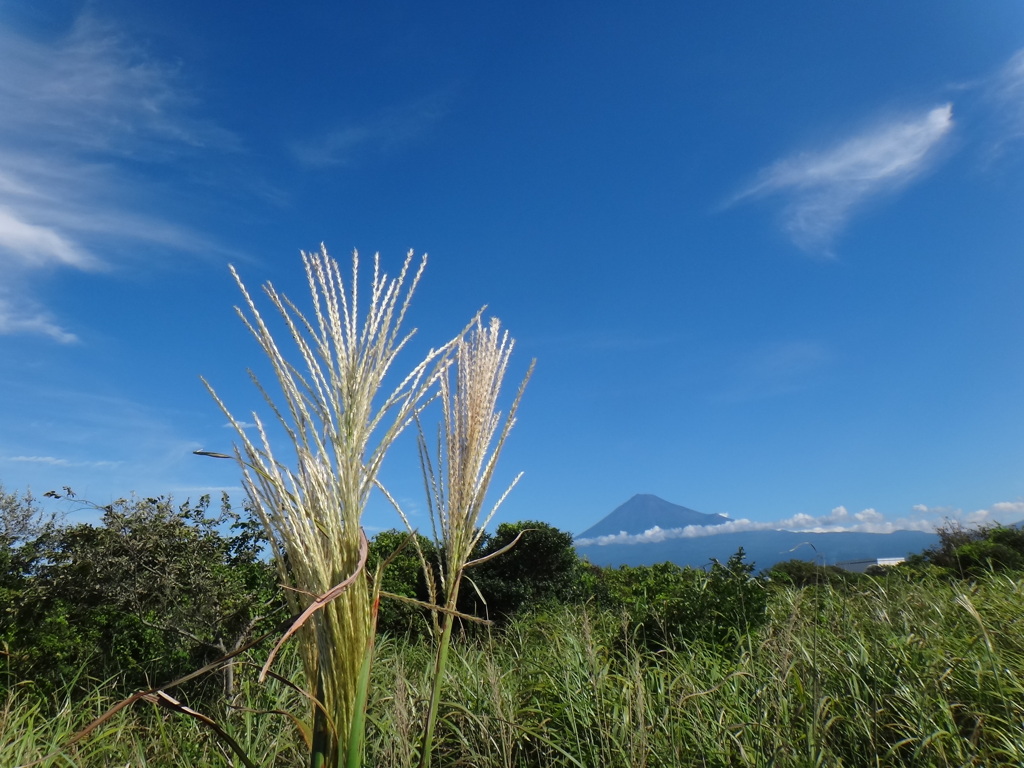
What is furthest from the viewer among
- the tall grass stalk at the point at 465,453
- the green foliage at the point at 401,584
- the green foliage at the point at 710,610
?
the green foliage at the point at 401,584

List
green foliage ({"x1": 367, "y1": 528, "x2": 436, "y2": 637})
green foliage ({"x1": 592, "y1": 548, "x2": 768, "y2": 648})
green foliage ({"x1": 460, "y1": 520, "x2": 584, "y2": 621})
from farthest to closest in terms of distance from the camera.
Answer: green foliage ({"x1": 460, "y1": 520, "x2": 584, "y2": 621}) → green foliage ({"x1": 367, "y1": 528, "x2": 436, "y2": 637}) → green foliage ({"x1": 592, "y1": 548, "x2": 768, "y2": 648})

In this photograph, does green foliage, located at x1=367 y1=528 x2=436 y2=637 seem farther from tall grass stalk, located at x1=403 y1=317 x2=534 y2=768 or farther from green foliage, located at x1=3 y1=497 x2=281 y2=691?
tall grass stalk, located at x1=403 y1=317 x2=534 y2=768

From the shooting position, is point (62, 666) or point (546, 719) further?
point (62, 666)

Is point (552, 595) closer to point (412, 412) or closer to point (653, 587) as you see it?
point (653, 587)

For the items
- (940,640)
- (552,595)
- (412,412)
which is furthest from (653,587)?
(412,412)

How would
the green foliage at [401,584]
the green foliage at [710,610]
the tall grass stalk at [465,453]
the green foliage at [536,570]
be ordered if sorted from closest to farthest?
the tall grass stalk at [465,453]
the green foliage at [710,610]
the green foliage at [401,584]
the green foliage at [536,570]

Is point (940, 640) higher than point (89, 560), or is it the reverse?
point (89, 560)

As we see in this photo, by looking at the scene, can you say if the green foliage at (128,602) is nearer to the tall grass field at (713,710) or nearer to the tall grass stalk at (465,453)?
the tall grass field at (713,710)

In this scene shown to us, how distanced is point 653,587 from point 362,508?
5765mm

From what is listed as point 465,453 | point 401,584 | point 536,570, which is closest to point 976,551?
point 536,570

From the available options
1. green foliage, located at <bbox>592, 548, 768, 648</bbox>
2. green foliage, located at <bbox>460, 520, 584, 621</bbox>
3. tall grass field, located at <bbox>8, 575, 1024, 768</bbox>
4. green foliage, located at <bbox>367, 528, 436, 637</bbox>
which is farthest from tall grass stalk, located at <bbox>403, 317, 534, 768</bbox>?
green foliage, located at <bbox>460, 520, 584, 621</bbox>

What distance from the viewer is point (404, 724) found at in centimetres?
242

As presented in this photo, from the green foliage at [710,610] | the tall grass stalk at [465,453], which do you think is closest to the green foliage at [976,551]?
the green foliage at [710,610]

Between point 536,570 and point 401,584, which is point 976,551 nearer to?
point 536,570
